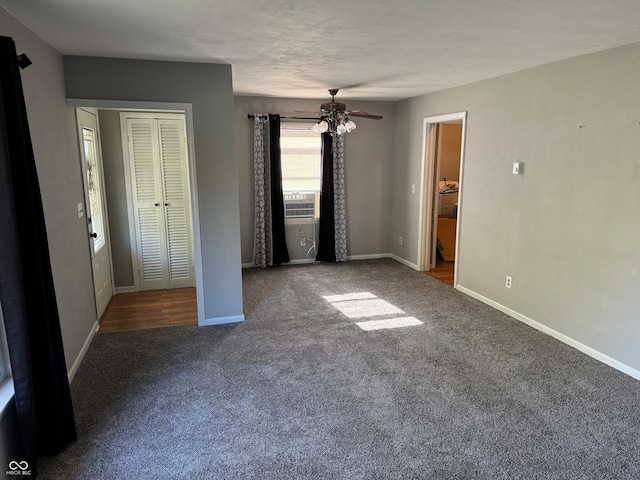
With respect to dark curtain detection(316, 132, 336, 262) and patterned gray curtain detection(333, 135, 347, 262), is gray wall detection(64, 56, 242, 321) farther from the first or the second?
patterned gray curtain detection(333, 135, 347, 262)

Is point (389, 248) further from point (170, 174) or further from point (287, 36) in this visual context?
point (287, 36)

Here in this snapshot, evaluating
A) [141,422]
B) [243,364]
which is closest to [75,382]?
[141,422]

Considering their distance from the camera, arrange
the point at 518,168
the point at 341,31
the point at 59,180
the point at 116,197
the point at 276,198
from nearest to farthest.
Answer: the point at 341,31 → the point at 59,180 → the point at 518,168 → the point at 116,197 → the point at 276,198

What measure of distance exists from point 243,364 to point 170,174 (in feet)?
8.60

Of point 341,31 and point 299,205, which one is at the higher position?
point 341,31

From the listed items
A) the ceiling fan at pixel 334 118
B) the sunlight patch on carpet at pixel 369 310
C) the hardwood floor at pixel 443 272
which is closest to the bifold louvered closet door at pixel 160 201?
the ceiling fan at pixel 334 118

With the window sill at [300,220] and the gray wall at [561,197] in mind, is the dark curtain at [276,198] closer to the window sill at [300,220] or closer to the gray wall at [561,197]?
the window sill at [300,220]

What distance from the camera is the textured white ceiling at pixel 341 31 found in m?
2.20

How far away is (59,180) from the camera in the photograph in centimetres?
303

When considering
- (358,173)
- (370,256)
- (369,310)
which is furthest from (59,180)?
(370,256)

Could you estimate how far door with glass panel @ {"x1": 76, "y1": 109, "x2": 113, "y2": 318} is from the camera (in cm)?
382

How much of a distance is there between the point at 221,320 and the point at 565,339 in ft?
10.2

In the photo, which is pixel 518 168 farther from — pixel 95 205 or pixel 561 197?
pixel 95 205

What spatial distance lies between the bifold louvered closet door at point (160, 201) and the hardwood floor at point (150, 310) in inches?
8.7
